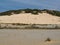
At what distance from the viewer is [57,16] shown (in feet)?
178
